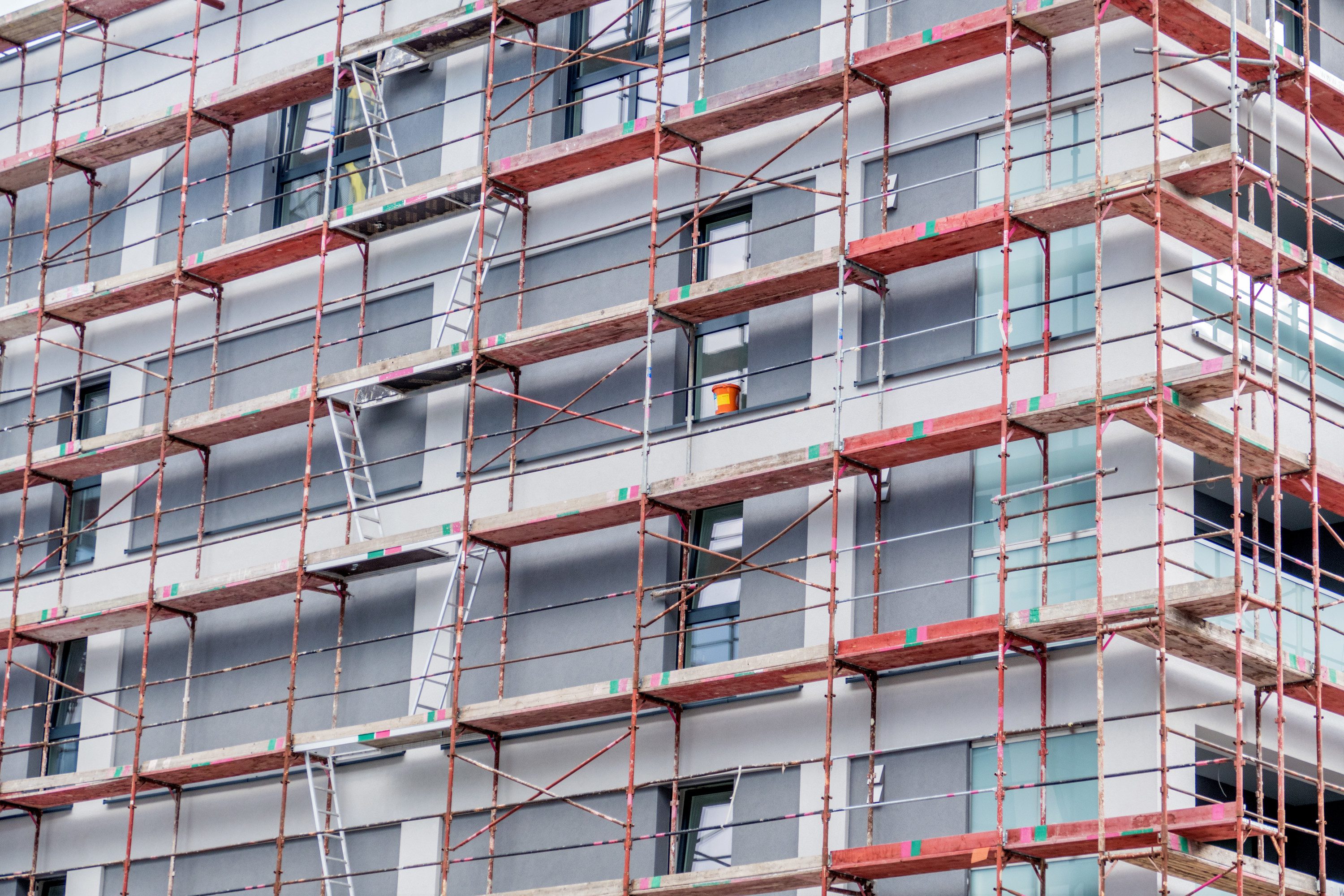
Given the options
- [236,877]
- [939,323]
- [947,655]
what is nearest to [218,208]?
[236,877]

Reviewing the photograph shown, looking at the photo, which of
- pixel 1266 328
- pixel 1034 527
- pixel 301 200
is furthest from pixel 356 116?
pixel 1266 328

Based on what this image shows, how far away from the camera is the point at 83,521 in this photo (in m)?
30.8

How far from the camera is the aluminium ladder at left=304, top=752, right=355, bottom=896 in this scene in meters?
25.7

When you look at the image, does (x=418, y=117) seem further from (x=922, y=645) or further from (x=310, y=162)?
(x=922, y=645)

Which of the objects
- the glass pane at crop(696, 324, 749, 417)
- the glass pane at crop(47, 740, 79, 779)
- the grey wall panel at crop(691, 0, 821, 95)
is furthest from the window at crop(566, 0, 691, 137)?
the glass pane at crop(47, 740, 79, 779)

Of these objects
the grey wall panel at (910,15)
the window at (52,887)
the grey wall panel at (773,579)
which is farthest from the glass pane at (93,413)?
the grey wall panel at (910,15)

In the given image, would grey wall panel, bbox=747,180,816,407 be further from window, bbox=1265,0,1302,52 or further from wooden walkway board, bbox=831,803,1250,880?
window, bbox=1265,0,1302,52

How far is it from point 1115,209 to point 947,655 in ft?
14.6

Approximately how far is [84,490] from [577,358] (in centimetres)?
811

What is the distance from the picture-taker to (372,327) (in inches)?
1110

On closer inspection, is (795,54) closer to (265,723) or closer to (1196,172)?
(1196,172)

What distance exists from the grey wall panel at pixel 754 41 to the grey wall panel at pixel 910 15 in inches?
26.1

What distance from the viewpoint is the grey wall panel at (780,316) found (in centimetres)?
2466

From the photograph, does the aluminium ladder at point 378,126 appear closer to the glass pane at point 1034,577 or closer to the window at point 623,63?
the window at point 623,63
